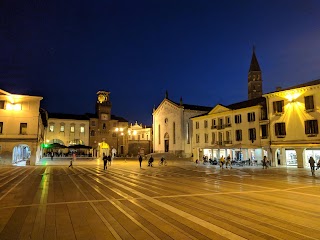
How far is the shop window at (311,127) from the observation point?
29.1 m

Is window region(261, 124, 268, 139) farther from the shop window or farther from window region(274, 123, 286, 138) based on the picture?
the shop window

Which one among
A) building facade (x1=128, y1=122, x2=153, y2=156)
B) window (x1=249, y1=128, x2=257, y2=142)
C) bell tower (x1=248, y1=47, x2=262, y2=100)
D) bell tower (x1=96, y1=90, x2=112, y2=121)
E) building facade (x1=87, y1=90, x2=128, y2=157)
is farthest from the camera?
building facade (x1=128, y1=122, x2=153, y2=156)

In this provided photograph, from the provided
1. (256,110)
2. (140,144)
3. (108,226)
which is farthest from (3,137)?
(140,144)

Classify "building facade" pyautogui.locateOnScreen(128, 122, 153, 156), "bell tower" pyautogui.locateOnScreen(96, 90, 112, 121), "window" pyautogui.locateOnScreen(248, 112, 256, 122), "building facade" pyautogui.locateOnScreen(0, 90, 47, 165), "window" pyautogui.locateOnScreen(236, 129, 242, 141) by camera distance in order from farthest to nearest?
1. "building facade" pyautogui.locateOnScreen(128, 122, 153, 156)
2. "bell tower" pyautogui.locateOnScreen(96, 90, 112, 121)
3. "window" pyautogui.locateOnScreen(236, 129, 242, 141)
4. "window" pyautogui.locateOnScreen(248, 112, 256, 122)
5. "building facade" pyautogui.locateOnScreen(0, 90, 47, 165)

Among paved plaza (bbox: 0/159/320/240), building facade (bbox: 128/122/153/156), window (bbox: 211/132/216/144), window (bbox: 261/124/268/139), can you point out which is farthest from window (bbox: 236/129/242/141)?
building facade (bbox: 128/122/153/156)

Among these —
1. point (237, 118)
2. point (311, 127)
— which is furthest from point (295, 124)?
point (237, 118)

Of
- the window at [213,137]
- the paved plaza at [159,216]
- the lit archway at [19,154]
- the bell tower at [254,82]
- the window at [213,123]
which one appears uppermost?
the bell tower at [254,82]

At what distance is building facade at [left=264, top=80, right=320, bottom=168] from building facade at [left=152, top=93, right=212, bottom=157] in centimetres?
2843

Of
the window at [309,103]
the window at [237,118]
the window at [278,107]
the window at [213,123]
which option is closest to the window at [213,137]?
the window at [213,123]

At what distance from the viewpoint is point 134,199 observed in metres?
10.9

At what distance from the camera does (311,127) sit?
96.9ft

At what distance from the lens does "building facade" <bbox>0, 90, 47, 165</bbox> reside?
Result: 33.8m

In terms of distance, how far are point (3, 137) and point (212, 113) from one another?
33.7 metres

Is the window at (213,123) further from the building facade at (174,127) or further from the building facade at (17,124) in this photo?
the building facade at (17,124)
